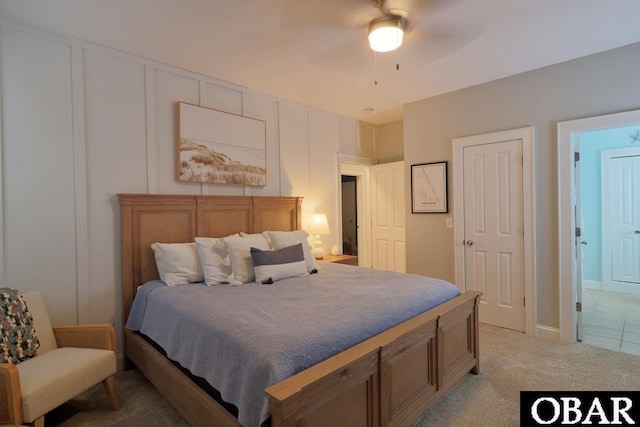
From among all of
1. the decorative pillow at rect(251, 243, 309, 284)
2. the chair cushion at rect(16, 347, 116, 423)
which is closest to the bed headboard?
the chair cushion at rect(16, 347, 116, 423)

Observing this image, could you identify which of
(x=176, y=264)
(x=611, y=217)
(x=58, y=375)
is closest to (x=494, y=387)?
Result: (x=176, y=264)

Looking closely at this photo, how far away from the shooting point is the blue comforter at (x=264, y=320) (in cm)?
147

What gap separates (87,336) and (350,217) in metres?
5.42

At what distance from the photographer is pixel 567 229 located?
3141mm

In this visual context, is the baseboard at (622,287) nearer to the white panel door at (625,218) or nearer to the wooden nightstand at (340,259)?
the white panel door at (625,218)

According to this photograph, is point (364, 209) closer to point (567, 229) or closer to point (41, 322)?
point (567, 229)

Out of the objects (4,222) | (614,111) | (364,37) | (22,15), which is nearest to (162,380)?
(4,222)

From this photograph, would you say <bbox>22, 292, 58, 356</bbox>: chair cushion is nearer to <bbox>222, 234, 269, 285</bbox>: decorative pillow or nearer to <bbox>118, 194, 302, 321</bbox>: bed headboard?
<bbox>118, 194, 302, 321</bbox>: bed headboard

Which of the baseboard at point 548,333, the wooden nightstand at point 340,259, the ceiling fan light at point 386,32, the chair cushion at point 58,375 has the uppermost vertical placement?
the ceiling fan light at point 386,32

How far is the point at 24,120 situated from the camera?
2395 millimetres

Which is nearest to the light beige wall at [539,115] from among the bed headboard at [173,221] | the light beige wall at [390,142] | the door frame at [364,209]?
the light beige wall at [390,142]

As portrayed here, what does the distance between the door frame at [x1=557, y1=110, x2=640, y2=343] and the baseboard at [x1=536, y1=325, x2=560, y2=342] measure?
0.04 m

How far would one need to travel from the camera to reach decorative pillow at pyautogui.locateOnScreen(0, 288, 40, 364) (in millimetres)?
1938

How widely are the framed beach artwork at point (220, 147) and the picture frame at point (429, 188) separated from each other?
6.31 ft
